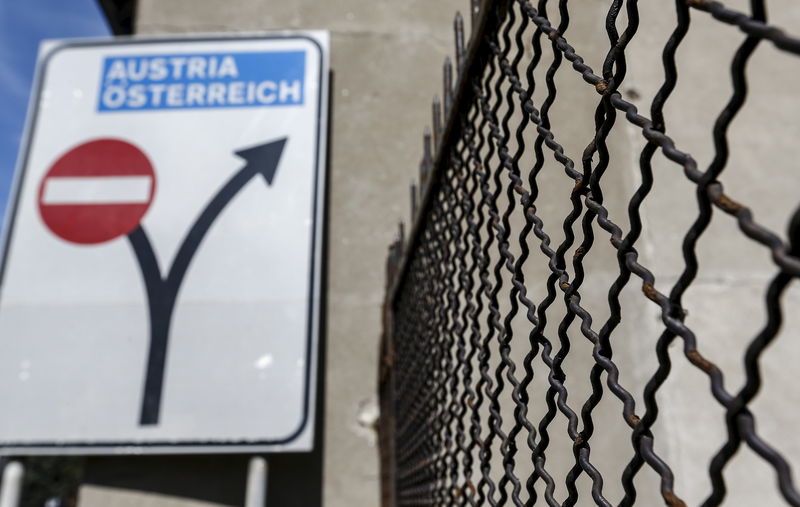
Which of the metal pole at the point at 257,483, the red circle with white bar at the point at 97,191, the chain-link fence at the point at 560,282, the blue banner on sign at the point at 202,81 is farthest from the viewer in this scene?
the blue banner on sign at the point at 202,81

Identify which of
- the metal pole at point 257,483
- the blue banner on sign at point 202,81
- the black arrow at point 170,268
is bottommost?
the metal pole at point 257,483

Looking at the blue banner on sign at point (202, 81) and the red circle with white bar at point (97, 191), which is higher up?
the blue banner on sign at point (202, 81)

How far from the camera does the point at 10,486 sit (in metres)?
1.60

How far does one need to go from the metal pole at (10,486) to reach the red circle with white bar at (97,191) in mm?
605

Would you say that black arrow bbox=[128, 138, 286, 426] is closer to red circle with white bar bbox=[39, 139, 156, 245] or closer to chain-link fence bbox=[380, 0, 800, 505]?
red circle with white bar bbox=[39, 139, 156, 245]

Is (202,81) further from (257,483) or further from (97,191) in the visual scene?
(257,483)

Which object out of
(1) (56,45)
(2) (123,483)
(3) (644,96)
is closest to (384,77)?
(3) (644,96)

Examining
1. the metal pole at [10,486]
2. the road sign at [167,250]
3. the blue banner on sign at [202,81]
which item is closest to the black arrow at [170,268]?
the road sign at [167,250]

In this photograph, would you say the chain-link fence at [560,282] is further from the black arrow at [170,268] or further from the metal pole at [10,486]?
the metal pole at [10,486]

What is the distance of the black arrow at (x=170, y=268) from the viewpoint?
1.58 metres

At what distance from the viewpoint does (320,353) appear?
181 cm

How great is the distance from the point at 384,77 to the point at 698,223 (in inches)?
74.8

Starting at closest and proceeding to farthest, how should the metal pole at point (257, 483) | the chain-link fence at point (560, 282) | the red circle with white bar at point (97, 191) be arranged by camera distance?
the chain-link fence at point (560, 282), the metal pole at point (257, 483), the red circle with white bar at point (97, 191)

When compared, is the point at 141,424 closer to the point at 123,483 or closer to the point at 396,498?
the point at 123,483
